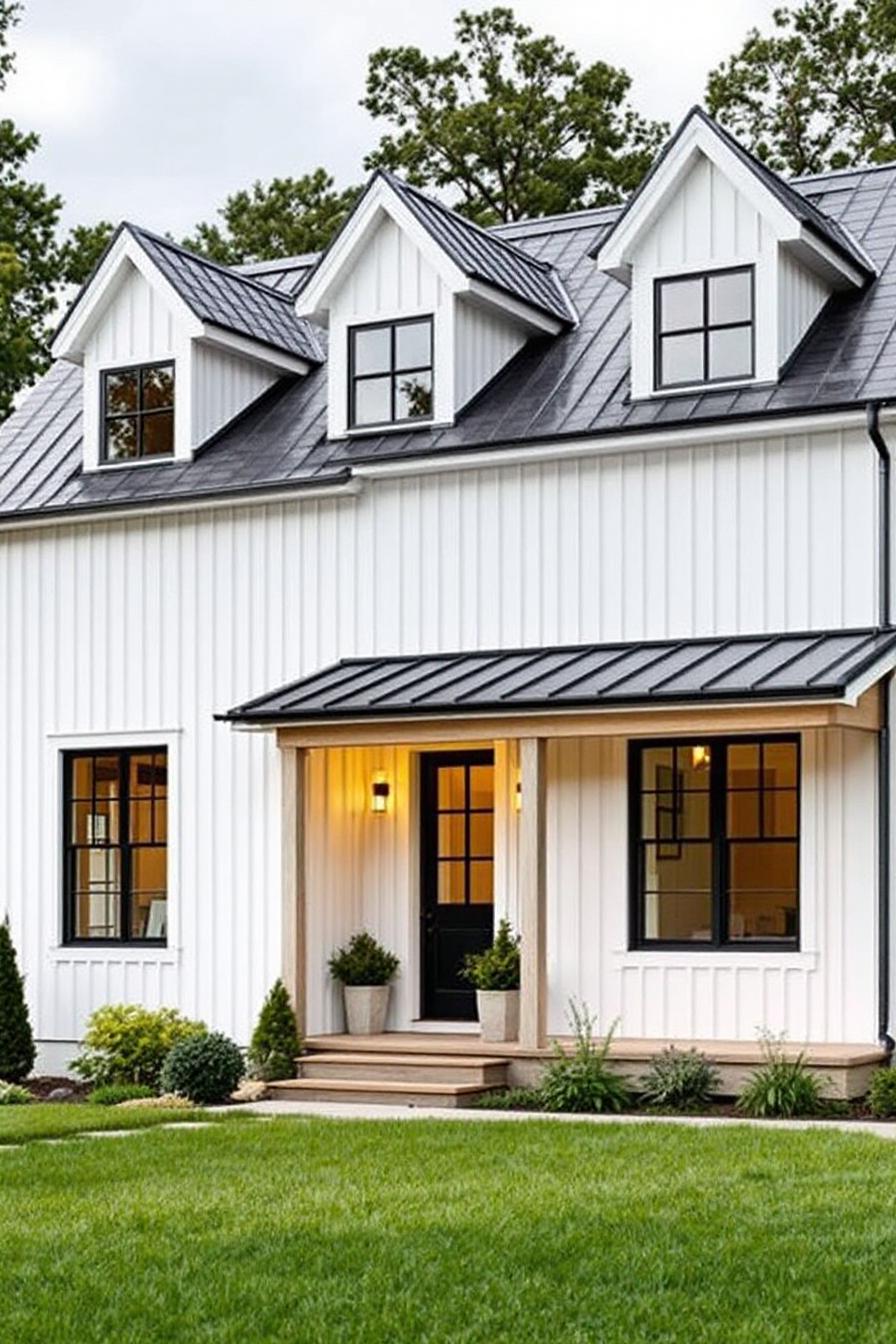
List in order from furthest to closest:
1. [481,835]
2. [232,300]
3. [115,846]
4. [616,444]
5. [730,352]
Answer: [232,300], [115,846], [481,835], [730,352], [616,444]

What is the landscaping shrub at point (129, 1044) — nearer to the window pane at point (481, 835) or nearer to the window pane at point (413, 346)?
the window pane at point (481, 835)

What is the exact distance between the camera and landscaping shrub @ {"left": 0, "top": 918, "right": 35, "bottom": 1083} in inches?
792

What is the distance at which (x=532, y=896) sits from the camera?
57.1 feet

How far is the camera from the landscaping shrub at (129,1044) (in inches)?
752

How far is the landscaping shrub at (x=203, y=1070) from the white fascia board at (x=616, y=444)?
5153 millimetres

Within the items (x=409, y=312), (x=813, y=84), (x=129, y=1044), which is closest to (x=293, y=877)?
(x=129, y=1044)

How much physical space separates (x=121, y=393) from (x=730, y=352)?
6.36 meters

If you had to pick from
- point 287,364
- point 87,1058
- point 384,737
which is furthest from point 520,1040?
point 287,364

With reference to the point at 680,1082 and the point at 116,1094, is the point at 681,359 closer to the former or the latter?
the point at 680,1082

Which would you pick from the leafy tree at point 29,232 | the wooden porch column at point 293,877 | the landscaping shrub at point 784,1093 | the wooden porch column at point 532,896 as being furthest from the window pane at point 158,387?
the leafy tree at point 29,232

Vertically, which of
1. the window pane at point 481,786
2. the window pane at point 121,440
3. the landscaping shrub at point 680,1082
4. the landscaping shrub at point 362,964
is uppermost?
the window pane at point 121,440

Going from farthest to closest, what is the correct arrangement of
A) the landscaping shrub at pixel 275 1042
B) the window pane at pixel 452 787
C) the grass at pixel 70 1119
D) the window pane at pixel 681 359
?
the window pane at pixel 452 787
the window pane at pixel 681 359
the landscaping shrub at pixel 275 1042
the grass at pixel 70 1119

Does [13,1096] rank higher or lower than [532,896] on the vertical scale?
lower

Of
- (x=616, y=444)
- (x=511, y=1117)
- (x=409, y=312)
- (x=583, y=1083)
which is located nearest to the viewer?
(x=511, y=1117)
